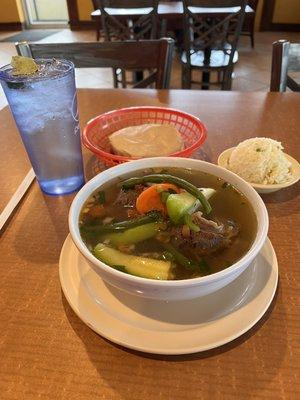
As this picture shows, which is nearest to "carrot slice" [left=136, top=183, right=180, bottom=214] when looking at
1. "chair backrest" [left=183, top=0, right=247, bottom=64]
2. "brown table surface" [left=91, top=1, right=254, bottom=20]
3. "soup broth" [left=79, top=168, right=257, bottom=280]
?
"soup broth" [left=79, top=168, right=257, bottom=280]

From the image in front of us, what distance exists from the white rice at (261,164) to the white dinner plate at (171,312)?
0.28 meters

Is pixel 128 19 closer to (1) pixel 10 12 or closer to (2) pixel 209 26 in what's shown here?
(2) pixel 209 26

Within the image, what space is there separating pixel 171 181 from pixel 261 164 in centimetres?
28

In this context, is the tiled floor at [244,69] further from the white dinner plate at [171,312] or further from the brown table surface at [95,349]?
the white dinner plate at [171,312]

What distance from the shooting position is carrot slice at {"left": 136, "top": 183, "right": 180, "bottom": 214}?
596 millimetres

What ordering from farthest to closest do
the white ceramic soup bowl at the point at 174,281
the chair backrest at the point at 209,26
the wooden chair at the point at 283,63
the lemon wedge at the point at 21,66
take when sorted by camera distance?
1. the chair backrest at the point at 209,26
2. the wooden chair at the point at 283,63
3. the lemon wedge at the point at 21,66
4. the white ceramic soup bowl at the point at 174,281

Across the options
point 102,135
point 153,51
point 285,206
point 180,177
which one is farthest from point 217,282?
point 153,51

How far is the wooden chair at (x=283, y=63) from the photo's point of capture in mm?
1357

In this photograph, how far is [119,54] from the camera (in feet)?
4.79

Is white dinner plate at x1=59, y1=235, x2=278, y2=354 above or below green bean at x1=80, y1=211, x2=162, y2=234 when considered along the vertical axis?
below

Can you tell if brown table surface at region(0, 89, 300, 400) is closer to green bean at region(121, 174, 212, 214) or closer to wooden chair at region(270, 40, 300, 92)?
green bean at region(121, 174, 212, 214)

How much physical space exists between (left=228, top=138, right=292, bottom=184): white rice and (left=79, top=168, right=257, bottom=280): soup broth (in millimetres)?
174

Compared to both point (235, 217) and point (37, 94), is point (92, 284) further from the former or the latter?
point (37, 94)

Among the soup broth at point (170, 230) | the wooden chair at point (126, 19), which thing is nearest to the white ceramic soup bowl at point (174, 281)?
the soup broth at point (170, 230)
